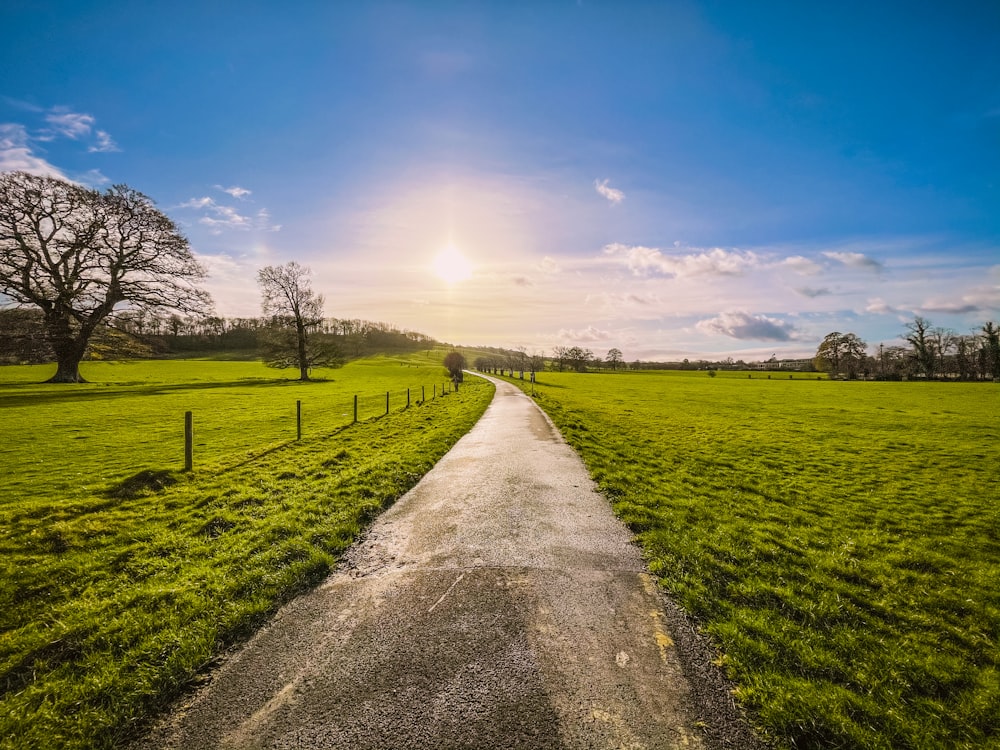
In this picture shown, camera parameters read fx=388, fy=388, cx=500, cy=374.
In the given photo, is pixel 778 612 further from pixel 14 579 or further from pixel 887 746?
pixel 14 579

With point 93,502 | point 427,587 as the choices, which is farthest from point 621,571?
point 93,502

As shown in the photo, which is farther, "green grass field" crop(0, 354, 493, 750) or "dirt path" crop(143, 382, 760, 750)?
"green grass field" crop(0, 354, 493, 750)

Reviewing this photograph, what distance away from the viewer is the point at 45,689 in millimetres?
3531

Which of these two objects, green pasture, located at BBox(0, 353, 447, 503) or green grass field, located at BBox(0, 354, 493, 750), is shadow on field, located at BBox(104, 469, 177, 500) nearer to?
green grass field, located at BBox(0, 354, 493, 750)

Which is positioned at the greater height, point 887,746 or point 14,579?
point 887,746

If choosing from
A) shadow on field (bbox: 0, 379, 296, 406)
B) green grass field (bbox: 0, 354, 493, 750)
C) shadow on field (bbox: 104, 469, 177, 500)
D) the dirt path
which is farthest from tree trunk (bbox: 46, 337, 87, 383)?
the dirt path

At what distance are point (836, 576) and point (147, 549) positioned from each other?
36.2 feet

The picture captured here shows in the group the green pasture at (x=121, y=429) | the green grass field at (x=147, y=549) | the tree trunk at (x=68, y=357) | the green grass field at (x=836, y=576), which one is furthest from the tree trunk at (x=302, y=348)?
the green grass field at (x=836, y=576)

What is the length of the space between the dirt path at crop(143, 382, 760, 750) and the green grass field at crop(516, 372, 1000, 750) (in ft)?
2.78

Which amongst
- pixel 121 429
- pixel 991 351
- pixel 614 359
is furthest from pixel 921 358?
pixel 121 429

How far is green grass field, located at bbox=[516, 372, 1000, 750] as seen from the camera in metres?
3.43

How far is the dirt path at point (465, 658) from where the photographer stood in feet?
10.1

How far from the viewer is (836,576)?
599 centimetres

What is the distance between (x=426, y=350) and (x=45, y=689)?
174 m
